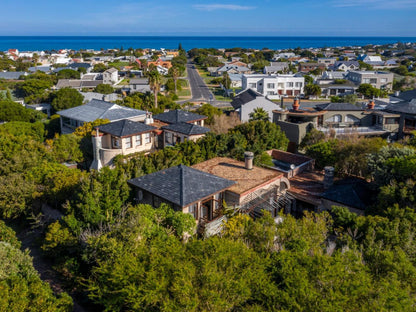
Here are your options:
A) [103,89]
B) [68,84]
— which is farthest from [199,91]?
[68,84]

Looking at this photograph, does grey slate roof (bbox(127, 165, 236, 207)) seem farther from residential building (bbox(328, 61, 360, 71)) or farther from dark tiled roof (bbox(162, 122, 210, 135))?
residential building (bbox(328, 61, 360, 71))

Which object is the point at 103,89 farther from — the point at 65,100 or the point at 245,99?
the point at 245,99

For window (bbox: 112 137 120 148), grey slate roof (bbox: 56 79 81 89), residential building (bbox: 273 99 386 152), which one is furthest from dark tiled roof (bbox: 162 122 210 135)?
grey slate roof (bbox: 56 79 81 89)

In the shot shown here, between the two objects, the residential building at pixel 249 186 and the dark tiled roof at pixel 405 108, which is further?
the dark tiled roof at pixel 405 108

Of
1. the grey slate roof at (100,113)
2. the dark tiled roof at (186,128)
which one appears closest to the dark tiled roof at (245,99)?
the grey slate roof at (100,113)

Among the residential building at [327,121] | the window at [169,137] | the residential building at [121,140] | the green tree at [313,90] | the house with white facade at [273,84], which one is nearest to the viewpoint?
the residential building at [121,140]

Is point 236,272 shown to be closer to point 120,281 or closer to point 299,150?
point 120,281

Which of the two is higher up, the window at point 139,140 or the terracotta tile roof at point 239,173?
the window at point 139,140

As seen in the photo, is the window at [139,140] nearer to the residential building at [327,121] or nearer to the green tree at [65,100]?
the residential building at [327,121]
